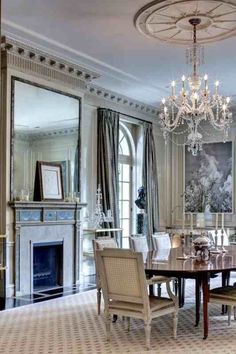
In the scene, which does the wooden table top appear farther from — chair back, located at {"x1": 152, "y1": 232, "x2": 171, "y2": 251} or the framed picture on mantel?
the framed picture on mantel

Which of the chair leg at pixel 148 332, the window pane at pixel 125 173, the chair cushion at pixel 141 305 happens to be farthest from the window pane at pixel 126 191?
the chair leg at pixel 148 332

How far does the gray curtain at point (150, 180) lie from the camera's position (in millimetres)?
9961

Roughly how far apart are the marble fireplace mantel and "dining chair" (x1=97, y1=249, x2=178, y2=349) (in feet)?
8.68

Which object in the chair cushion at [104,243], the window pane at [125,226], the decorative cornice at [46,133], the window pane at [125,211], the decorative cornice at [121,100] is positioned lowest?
the window pane at [125,226]

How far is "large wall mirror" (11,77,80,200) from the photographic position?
21.6 feet

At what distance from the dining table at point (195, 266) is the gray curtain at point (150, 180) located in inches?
175

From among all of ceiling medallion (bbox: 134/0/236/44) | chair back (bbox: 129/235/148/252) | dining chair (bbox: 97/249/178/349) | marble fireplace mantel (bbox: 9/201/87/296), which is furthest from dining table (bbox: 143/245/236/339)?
ceiling medallion (bbox: 134/0/236/44)

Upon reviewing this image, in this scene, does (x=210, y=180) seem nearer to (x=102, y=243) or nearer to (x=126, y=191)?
Answer: (x=126, y=191)

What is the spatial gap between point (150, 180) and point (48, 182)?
3.54 metres

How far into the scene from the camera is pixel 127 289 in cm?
397

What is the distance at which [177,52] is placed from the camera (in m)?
6.65

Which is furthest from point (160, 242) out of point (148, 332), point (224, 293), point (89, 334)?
point (148, 332)

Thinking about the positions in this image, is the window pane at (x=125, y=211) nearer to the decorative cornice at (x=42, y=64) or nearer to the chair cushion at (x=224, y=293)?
the decorative cornice at (x=42, y=64)

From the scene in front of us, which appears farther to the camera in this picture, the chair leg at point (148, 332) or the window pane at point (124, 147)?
the window pane at point (124, 147)
